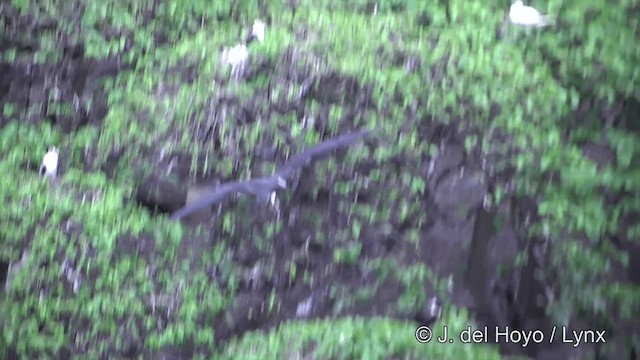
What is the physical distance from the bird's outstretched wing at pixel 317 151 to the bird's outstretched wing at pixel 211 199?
158 millimetres

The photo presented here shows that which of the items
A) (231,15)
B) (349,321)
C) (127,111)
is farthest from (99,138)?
(349,321)

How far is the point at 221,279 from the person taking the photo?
2.50 meters

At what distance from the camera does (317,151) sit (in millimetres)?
2666

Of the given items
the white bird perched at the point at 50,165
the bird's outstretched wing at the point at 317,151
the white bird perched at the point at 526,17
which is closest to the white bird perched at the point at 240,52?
the bird's outstretched wing at the point at 317,151

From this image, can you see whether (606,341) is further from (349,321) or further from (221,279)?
(221,279)

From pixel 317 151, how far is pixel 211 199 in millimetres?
432

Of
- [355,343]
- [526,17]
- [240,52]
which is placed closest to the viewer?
[355,343]

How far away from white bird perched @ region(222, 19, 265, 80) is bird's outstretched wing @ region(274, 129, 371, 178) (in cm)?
45

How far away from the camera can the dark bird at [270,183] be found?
103 inches

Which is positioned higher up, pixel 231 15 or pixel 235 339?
pixel 231 15

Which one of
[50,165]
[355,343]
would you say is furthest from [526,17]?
[50,165]

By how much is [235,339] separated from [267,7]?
4.80 feet

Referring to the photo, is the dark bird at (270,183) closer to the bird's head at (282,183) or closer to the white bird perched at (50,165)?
the bird's head at (282,183)

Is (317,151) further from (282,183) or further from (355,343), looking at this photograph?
(355,343)
